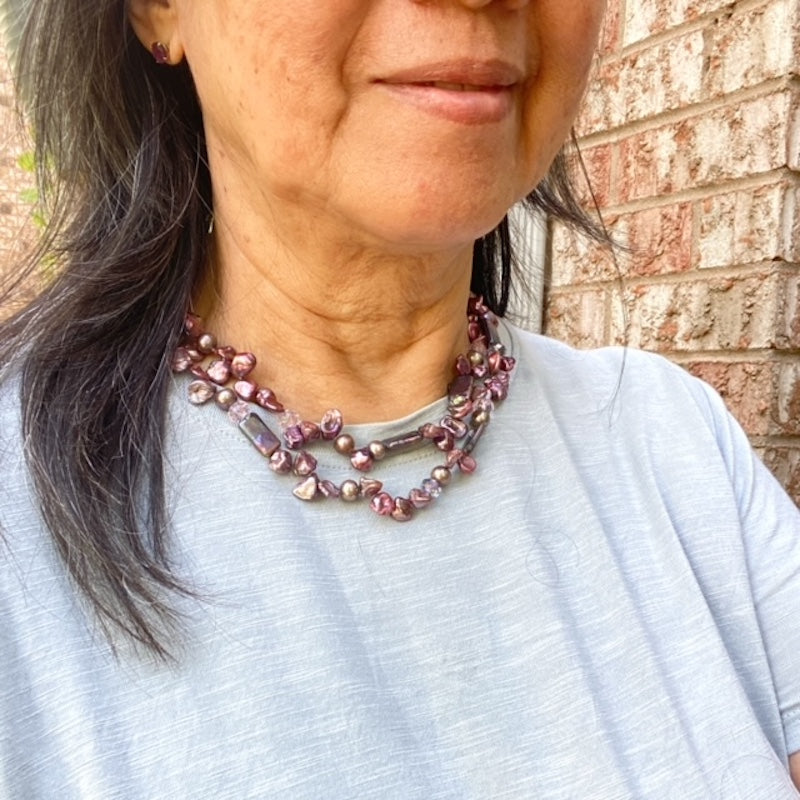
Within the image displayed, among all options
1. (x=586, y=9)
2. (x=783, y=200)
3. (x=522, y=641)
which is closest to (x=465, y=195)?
(x=586, y=9)

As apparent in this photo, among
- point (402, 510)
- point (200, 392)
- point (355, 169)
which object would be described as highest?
point (355, 169)

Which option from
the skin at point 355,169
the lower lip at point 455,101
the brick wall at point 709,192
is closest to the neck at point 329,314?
the skin at point 355,169

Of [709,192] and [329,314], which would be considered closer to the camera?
[329,314]

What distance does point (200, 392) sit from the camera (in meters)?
0.73

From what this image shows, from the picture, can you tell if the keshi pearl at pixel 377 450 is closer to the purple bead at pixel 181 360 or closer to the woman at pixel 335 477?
the woman at pixel 335 477

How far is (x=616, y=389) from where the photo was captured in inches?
38.2

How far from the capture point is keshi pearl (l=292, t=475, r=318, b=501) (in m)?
0.70

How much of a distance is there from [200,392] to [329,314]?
144 millimetres

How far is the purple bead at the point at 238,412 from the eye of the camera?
0.73 meters

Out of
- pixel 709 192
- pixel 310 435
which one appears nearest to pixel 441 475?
pixel 310 435

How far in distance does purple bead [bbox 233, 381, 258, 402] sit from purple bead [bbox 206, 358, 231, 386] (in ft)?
0.04

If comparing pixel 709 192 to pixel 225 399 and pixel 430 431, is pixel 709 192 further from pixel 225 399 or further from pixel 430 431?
pixel 225 399

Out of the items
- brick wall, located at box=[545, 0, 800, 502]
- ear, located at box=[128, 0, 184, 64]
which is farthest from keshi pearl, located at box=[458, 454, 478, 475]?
brick wall, located at box=[545, 0, 800, 502]

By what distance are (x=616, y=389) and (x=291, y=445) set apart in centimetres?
43
